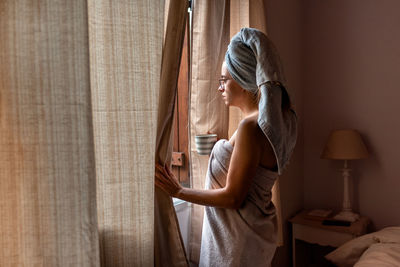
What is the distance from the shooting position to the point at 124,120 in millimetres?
909

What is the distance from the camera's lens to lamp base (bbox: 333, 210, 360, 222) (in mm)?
2564

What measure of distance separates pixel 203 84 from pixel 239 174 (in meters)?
0.51

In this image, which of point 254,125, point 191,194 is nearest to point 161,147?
point 191,194

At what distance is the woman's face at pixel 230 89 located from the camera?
147 centimetres

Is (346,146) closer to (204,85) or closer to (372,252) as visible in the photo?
(372,252)

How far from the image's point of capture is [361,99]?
2693 millimetres

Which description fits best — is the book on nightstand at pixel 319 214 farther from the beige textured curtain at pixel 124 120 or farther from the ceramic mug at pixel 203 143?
the beige textured curtain at pixel 124 120

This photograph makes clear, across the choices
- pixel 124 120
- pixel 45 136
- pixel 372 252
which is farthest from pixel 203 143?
pixel 372 252

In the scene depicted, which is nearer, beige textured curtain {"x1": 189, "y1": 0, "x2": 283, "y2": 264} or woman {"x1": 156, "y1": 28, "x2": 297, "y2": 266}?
woman {"x1": 156, "y1": 28, "x2": 297, "y2": 266}

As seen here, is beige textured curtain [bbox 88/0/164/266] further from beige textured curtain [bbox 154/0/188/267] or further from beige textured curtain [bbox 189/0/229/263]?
beige textured curtain [bbox 189/0/229/263]

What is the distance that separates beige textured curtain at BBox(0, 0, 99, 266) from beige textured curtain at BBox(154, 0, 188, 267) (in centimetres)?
48

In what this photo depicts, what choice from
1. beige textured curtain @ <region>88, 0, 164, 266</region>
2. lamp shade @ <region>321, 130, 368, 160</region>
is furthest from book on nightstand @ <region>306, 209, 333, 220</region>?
beige textured curtain @ <region>88, 0, 164, 266</region>

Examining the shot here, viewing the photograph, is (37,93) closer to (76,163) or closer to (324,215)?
(76,163)

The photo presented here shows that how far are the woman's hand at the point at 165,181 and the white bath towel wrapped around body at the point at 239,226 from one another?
0.26m
